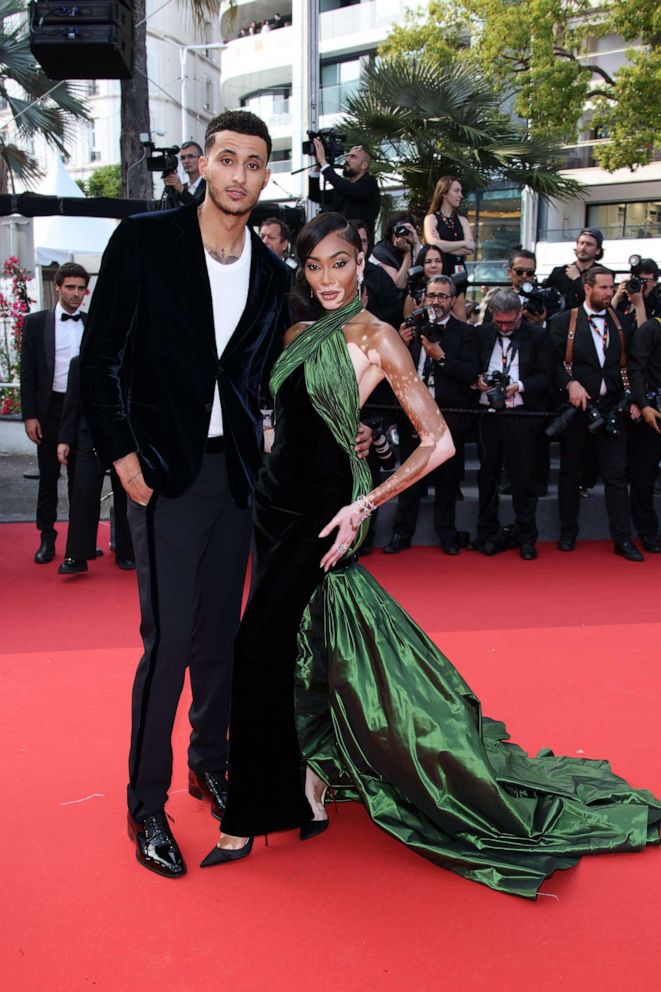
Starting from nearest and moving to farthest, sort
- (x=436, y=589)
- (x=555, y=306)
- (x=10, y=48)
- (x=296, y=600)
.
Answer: (x=296, y=600)
(x=436, y=589)
(x=555, y=306)
(x=10, y=48)

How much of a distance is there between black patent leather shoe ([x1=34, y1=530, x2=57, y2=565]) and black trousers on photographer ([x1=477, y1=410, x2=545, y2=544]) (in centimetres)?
285

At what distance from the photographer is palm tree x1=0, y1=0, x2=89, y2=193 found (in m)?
15.9

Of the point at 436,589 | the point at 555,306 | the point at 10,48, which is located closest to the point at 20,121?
the point at 10,48

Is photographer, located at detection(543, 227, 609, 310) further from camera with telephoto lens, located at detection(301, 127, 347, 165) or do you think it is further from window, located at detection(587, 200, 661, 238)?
window, located at detection(587, 200, 661, 238)

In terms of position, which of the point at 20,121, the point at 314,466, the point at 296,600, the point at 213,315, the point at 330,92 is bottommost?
the point at 296,600

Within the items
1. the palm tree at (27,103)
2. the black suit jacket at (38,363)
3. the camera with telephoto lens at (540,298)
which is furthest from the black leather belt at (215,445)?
the palm tree at (27,103)

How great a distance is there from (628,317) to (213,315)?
4.93m

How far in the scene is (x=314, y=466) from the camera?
272 cm

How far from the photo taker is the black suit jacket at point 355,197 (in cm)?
707

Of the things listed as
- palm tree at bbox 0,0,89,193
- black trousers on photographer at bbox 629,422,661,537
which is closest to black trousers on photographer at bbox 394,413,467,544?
black trousers on photographer at bbox 629,422,661,537

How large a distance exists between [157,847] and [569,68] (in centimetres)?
1882

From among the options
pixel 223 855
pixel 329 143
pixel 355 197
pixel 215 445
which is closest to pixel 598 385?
pixel 355 197

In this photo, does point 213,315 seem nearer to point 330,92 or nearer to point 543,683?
point 543,683

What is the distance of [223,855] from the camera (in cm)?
269
